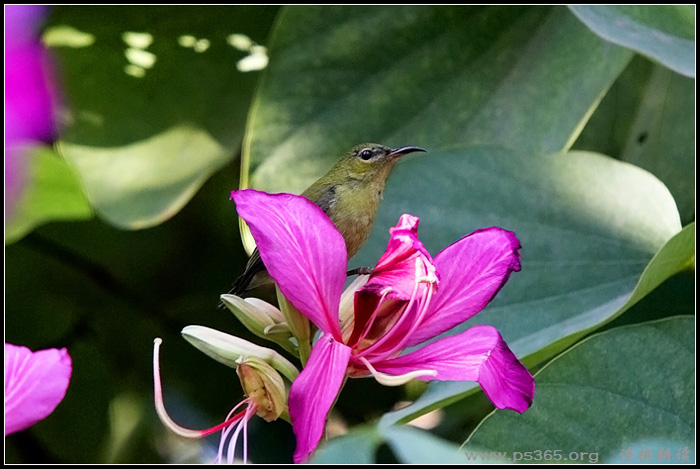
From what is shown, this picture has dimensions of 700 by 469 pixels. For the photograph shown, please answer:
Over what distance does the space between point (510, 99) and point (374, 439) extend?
2.62 ft

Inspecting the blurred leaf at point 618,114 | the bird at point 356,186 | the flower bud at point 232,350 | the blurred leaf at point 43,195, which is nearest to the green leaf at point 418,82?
the bird at point 356,186

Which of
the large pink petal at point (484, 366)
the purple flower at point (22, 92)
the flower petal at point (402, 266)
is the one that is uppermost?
the flower petal at point (402, 266)

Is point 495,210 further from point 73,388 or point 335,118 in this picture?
point 73,388

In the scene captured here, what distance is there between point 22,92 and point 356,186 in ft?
1.55

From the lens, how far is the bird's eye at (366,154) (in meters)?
1.00

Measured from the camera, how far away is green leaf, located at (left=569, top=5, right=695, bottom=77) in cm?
77

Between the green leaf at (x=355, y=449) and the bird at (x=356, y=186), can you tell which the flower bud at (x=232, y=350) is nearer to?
the green leaf at (x=355, y=449)

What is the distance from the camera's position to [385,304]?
56 cm

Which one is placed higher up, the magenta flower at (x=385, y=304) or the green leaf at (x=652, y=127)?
the magenta flower at (x=385, y=304)

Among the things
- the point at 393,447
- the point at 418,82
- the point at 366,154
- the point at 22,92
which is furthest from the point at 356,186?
the point at 393,447

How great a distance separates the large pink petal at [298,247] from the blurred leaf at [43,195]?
0.67 metres

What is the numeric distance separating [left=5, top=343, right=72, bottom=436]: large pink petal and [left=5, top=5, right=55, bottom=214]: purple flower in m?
0.60

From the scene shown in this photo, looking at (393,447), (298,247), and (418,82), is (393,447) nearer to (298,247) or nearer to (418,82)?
(298,247)

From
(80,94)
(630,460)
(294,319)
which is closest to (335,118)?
(80,94)
